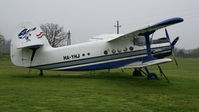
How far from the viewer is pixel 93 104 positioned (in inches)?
254

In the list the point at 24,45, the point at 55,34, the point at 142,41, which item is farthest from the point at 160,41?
the point at 55,34

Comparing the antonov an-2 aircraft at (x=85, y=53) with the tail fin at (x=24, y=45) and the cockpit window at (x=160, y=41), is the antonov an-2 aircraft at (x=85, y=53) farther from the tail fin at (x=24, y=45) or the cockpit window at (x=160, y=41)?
the cockpit window at (x=160, y=41)

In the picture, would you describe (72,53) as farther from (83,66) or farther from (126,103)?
(126,103)

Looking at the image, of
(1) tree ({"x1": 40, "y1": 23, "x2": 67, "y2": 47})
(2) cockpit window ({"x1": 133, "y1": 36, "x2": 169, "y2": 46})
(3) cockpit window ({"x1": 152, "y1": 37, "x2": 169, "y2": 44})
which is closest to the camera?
(2) cockpit window ({"x1": 133, "y1": 36, "x2": 169, "y2": 46})

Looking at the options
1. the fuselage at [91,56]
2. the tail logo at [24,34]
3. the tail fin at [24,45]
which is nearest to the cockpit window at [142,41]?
the fuselage at [91,56]

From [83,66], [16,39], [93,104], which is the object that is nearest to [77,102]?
[93,104]

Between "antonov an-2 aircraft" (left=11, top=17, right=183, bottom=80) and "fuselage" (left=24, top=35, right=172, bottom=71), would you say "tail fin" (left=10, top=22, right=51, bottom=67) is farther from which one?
"fuselage" (left=24, top=35, right=172, bottom=71)

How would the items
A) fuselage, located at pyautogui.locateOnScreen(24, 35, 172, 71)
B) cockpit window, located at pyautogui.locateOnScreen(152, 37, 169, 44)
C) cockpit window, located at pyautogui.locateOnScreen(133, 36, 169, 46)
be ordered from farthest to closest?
cockpit window, located at pyautogui.locateOnScreen(152, 37, 169, 44), cockpit window, located at pyautogui.locateOnScreen(133, 36, 169, 46), fuselage, located at pyautogui.locateOnScreen(24, 35, 172, 71)

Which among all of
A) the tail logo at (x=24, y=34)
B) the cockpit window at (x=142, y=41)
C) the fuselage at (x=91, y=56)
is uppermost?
the tail logo at (x=24, y=34)

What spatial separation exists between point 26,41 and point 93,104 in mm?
8728

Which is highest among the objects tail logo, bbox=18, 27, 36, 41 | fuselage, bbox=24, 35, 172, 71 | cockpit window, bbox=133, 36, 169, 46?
tail logo, bbox=18, 27, 36, 41

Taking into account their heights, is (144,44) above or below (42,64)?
above

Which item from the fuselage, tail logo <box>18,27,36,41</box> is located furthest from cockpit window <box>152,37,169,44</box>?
tail logo <box>18,27,36,41</box>

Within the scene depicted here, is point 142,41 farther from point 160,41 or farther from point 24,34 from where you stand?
point 24,34
